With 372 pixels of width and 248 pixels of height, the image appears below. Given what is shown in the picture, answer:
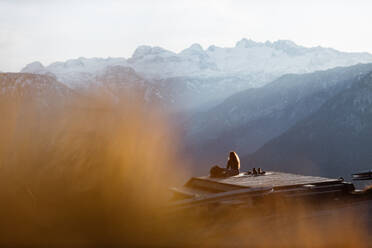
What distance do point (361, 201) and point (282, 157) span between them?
381 ft

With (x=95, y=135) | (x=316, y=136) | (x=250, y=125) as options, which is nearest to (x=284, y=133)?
(x=316, y=136)

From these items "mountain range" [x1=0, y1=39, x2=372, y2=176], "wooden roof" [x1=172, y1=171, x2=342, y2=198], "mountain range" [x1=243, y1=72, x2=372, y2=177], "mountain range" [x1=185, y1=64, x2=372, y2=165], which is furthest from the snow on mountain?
"wooden roof" [x1=172, y1=171, x2=342, y2=198]

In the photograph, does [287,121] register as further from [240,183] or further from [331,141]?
[240,183]

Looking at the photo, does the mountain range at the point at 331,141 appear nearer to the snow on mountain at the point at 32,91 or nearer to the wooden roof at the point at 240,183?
the wooden roof at the point at 240,183

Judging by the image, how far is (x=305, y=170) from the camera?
353ft

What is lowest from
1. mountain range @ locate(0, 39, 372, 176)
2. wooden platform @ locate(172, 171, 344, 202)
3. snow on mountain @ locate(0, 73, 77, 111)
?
wooden platform @ locate(172, 171, 344, 202)

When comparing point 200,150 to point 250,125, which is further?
point 250,125


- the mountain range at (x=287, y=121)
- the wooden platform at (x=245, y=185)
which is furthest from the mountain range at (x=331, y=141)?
the wooden platform at (x=245, y=185)

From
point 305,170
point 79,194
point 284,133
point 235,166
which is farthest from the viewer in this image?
point 284,133

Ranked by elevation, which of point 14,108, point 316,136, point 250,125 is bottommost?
point 316,136

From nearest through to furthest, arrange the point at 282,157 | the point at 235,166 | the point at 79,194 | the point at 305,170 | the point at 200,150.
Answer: the point at 79,194 < the point at 235,166 < the point at 305,170 < the point at 282,157 < the point at 200,150

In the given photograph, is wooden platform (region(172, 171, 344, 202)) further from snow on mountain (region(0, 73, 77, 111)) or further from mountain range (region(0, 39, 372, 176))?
snow on mountain (region(0, 73, 77, 111))

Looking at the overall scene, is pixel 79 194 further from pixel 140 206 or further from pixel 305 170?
pixel 305 170

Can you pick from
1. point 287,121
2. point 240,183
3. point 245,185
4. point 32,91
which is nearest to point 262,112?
point 287,121
